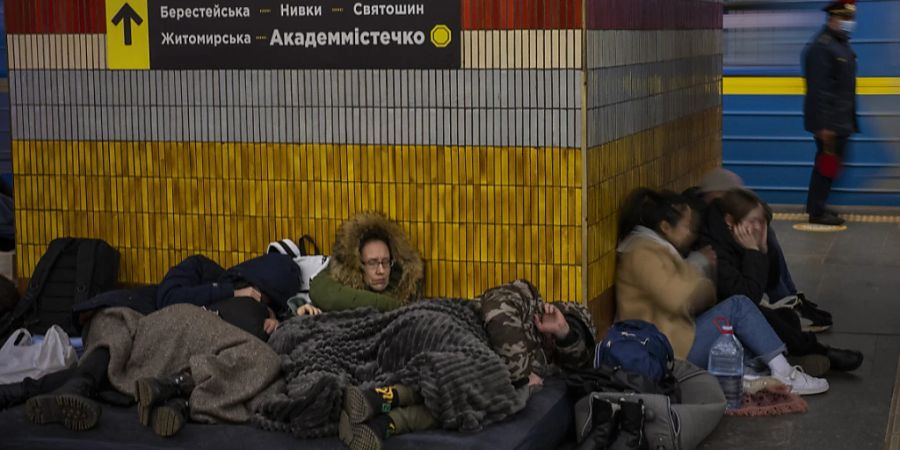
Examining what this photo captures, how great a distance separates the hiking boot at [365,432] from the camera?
5422mm

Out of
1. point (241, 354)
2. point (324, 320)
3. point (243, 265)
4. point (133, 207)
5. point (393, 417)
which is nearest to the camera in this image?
point (393, 417)

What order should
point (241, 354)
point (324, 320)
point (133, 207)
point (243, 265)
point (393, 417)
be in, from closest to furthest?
point (393, 417)
point (241, 354)
point (324, 320)
point (243, 265)
point (133, 207)

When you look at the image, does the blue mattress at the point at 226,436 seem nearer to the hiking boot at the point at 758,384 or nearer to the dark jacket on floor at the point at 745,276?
the hiking boot at the point at 758,384

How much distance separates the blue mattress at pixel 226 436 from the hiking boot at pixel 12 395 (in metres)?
0.11

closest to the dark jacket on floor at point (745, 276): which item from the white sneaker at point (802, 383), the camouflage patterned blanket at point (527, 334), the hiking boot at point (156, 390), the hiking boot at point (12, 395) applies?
the white sneaker at point (802, 383)

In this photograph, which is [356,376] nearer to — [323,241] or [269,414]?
[269,414]

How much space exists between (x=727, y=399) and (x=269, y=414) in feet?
7.55

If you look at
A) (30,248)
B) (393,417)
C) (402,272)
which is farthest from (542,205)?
(30,248)

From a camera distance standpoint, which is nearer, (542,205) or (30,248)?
(542,205)

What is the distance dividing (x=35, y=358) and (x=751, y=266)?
3.69 meters

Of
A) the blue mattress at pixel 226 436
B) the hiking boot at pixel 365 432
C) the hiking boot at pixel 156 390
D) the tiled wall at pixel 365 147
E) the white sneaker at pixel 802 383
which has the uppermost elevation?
the tiled wall at pixel 365 147

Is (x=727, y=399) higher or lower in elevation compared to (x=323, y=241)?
lower

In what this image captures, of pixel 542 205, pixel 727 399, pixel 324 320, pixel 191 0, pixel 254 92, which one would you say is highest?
pixel 191 0

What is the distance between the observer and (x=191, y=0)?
738 cm
